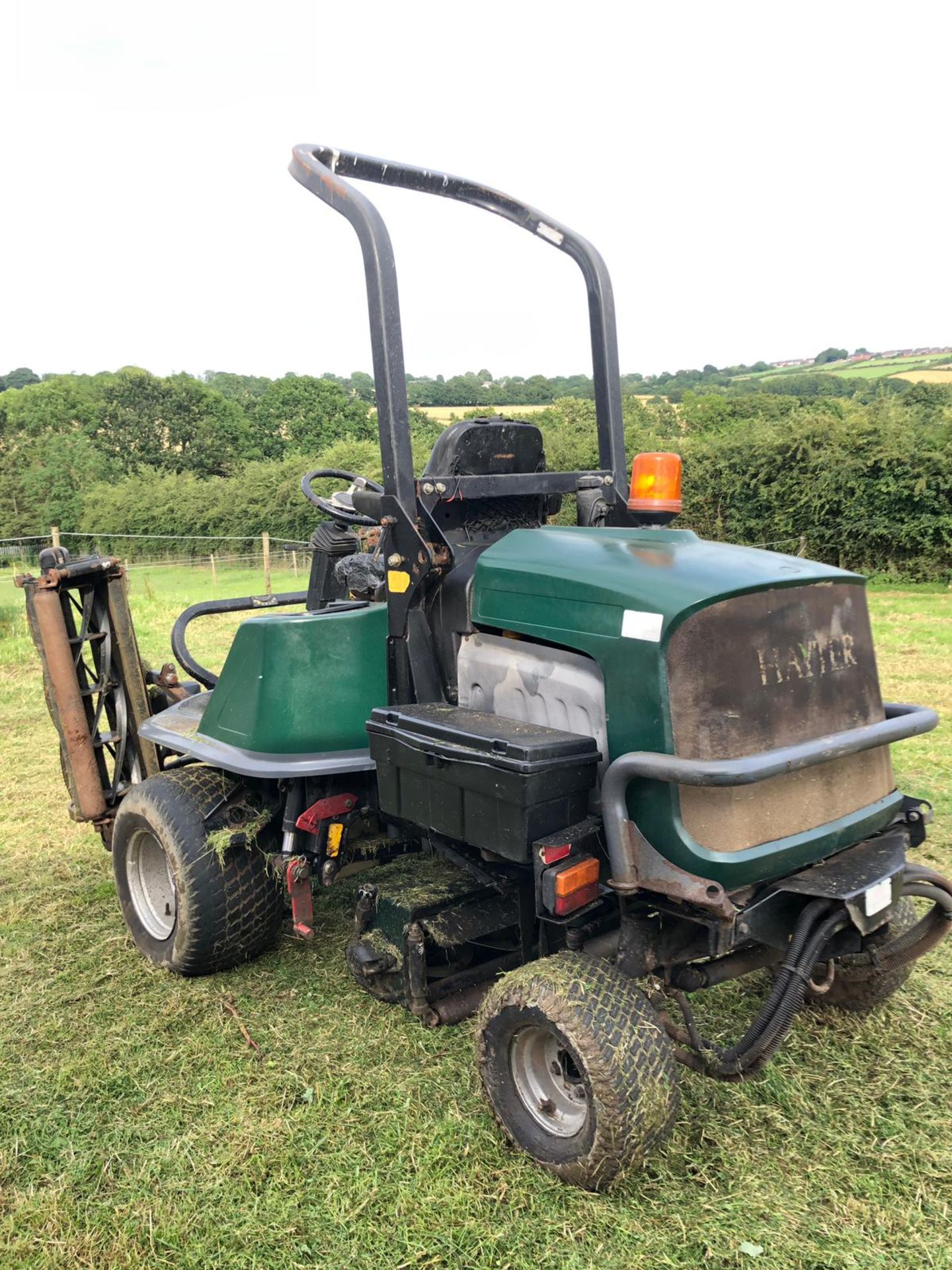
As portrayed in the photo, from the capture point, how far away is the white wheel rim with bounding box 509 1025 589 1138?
2.50 meters

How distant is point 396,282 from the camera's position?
2.97m

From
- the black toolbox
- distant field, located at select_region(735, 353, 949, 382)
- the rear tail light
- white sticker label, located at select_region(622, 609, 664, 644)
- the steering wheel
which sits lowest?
the rear tail light

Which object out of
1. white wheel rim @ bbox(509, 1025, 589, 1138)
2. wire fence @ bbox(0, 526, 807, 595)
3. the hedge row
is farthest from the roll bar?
wire fence @ bbox(0, 526, 807, 595)

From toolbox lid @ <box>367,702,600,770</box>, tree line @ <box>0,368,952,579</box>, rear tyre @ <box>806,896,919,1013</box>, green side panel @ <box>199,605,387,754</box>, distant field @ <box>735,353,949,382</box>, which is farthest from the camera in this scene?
distant field @ <box>735,353,949,382</box>

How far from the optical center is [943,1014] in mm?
3193

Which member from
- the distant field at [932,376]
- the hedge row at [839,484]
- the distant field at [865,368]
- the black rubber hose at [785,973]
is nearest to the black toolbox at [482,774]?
the black rubber hose at [785,973]

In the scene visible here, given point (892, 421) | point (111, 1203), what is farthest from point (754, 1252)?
point (892, 421)

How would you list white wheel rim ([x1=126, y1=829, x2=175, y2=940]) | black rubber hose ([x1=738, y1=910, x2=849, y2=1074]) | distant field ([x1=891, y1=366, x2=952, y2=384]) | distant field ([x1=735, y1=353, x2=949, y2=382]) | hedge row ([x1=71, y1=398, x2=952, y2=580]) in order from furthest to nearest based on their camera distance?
distant field ([x1=735, y1=353, x2=949, y2=382])
distant field ([x1=891, y1=366, x2=952, y2=384])
hedge row ([x1=71, y1=398, x2=952, y2=580])
white wheel rim ([x1=126, y1=829, x2=175, y2=940])
black rubber hose ([x1=738, y1=910, x2=849, y2=1074])

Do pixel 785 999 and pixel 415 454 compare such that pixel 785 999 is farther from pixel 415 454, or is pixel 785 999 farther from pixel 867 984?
pixel 415 454

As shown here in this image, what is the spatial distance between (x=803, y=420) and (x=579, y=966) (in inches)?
660

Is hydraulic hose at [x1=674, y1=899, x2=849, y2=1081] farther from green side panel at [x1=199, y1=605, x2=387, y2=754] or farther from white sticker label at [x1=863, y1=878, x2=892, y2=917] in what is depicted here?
green side panel at [x1=199, y1=605, x2=387, y2=754]

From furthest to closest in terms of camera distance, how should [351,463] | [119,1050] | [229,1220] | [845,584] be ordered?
[351,463], [119,1050], [845,584], [229,1220]

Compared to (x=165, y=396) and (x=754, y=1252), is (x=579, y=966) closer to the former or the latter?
(x=754, y=1252)

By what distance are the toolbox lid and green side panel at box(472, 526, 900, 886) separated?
0.14 meters
